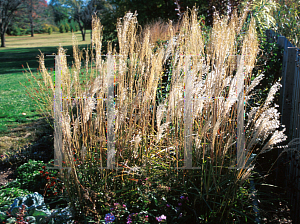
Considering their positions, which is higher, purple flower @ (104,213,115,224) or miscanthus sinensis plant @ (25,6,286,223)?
miscanthus sinensis plant @ (25,6,286,223)

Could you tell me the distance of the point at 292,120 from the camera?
280cm

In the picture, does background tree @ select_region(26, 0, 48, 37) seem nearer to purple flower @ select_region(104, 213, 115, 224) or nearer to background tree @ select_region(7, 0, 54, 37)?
background tree @ select_region(7, 0, 54, 37)

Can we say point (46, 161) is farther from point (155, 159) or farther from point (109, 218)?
point (109, 218)

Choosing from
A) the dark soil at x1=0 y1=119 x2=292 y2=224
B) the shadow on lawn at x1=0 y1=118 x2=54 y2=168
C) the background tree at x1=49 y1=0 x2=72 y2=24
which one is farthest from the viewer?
the background tree at x1=49 y1=0 x2=72 y2=24

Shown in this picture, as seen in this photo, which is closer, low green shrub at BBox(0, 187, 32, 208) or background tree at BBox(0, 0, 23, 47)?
low green shrub at BBox(0, 187, 32, 208)

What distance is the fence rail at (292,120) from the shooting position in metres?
2.41

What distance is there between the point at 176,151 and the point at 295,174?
1.27 metres

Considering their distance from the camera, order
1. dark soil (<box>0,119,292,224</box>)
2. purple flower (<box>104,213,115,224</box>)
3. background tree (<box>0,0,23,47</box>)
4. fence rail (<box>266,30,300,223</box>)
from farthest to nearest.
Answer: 1. background tree (<box>0,0,23,47</box>)
2. fence rail (<box>266,30,300,223</box>)
3. dark soil (<box>0,119,292,224</box>)
4. purple flower (<box>104,213,115,224</box>)

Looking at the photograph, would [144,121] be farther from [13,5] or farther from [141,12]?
[13,5]

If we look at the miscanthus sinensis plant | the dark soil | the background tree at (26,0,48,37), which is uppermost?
the background tree at (26,0,48,37)

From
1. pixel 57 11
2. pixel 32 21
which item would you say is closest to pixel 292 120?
pixel 32 21

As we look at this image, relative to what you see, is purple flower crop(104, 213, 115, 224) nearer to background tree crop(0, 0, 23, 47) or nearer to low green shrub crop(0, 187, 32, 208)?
low green shrub crop(0, 187, 32, 208)

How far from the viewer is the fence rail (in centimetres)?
241

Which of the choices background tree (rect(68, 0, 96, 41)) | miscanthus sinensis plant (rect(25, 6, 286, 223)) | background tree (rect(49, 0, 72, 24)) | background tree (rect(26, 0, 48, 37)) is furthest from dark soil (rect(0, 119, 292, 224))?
background tree (rect(49, 0, 72, 24))
